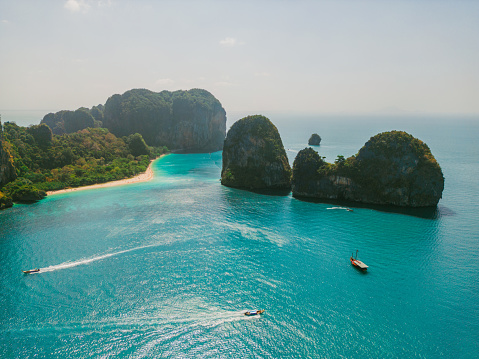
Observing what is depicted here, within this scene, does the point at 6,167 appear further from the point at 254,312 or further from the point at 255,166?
the point at 254,312

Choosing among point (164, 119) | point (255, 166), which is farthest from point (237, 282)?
point (164, 119)

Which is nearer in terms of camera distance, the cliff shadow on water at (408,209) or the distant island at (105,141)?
the cliff shadow on water at (408,209)

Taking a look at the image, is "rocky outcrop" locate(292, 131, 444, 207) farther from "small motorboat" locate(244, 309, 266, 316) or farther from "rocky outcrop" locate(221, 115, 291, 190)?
"small motorboat" locate(244, 309, 266, 316)

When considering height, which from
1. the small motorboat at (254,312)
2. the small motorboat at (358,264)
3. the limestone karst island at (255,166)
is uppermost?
the limestone karst island at (255,166)

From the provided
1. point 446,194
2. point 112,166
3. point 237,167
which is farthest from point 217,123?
point 446,194

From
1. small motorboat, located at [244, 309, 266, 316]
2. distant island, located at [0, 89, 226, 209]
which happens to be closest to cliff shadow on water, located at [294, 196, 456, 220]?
small motorboat, located at [244, 309, 266, 316]

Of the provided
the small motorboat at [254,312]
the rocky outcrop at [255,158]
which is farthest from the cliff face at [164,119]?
the small motorboat at [254,312]

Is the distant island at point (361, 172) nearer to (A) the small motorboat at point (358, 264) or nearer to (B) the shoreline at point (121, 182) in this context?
(A) the small motorboat at point (358, 264)

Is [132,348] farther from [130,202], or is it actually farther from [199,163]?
[199,163]
